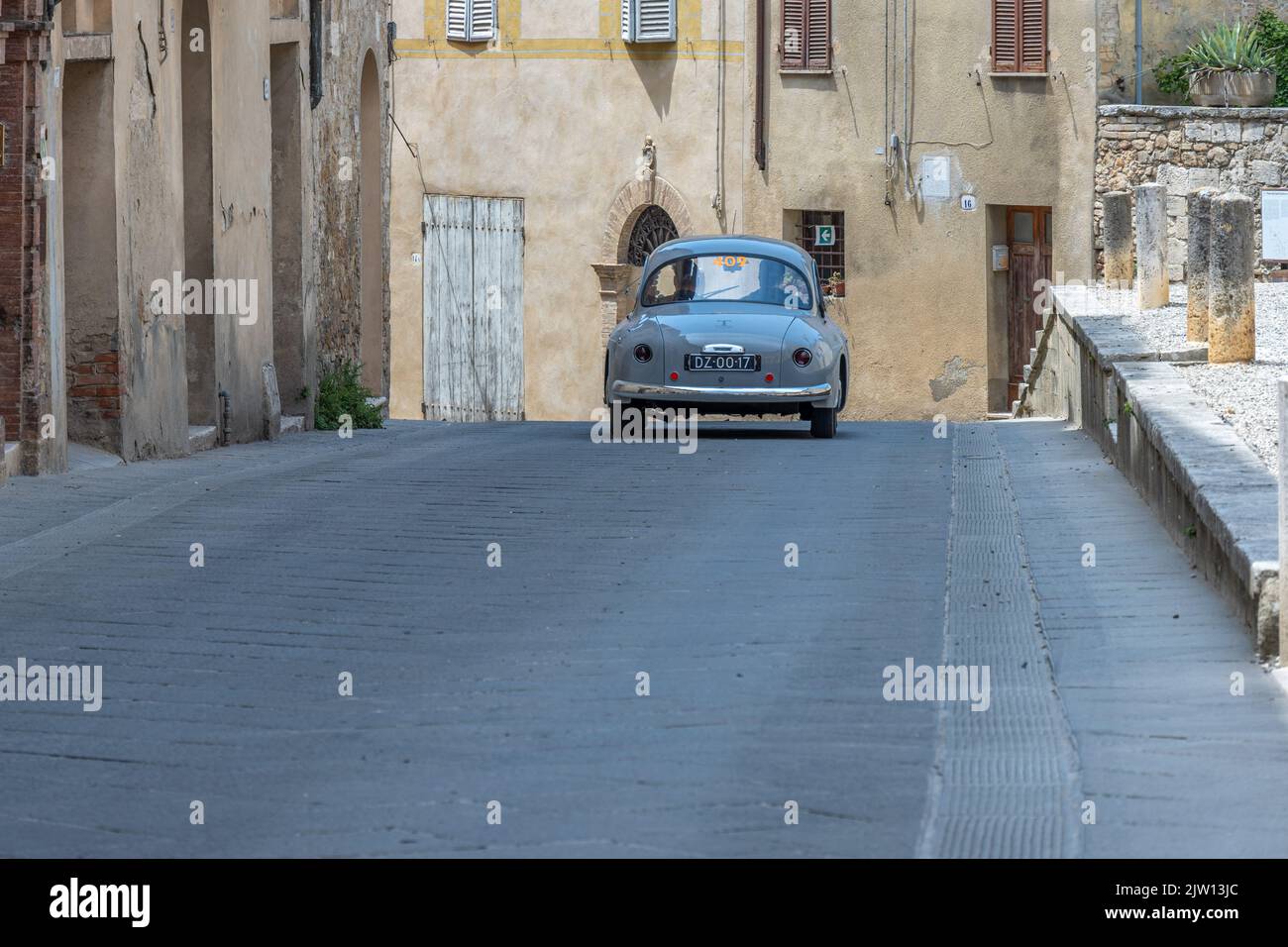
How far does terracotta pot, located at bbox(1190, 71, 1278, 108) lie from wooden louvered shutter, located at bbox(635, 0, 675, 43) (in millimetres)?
7475

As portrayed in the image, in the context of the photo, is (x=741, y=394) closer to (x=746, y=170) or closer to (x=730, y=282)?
(x=730, y=282)

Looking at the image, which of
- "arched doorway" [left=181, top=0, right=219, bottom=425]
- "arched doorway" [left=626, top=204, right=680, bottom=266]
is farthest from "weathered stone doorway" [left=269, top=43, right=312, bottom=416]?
"arched doorway" [left=626, top=204, right=680, bottom=266]

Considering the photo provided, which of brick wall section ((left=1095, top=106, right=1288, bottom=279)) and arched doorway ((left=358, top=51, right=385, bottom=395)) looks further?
brick wall section ((left=1095, top=106, right=1288, bottom=279))

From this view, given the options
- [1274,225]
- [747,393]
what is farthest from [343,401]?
[1274,225]

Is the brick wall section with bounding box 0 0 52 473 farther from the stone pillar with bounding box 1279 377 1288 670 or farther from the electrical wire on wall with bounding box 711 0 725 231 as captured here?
the electrical wire on wall with bounding box 711 0 725 231

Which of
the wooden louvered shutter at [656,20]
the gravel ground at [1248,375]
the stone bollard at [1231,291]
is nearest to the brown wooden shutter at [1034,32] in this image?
the wooden louvered shutter at [656,20]

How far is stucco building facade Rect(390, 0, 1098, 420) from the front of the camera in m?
30.5

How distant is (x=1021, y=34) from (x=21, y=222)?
811 inches

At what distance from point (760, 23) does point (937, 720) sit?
25.6m

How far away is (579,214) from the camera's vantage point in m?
31.9

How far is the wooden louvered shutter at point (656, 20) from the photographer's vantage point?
102ft

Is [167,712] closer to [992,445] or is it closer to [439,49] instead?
[992,445]

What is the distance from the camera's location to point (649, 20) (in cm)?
3109

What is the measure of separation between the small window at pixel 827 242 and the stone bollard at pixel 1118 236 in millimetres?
6942
